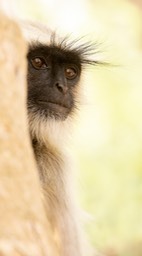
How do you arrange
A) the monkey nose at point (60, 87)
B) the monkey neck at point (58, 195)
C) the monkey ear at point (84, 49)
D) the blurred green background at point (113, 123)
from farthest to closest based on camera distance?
the blurred green background at point (113, 123), the monkey ear at point (84, 49), the monkey nose at point (60, 87), the monkey neck at point (58, 195)

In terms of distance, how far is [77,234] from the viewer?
15.5 ft

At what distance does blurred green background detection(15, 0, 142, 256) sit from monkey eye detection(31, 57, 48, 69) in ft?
10.5

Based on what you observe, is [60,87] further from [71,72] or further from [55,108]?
[71,72]

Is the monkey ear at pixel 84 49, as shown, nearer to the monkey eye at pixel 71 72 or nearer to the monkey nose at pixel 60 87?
the monkey eye at pixel 71 72

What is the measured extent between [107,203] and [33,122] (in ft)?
12.8

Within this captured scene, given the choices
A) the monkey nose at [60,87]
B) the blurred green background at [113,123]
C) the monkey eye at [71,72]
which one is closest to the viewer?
the monkey nose at [60,87]

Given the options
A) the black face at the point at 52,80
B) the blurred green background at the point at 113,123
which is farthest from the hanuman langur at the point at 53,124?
the blurred green background at the point at 113,123

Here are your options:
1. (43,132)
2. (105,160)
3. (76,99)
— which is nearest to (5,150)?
(43,132)

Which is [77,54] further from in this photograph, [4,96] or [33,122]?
[4,96]

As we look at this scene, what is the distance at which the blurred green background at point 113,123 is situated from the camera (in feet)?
27.1

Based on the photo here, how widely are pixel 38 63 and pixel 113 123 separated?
4831 mm

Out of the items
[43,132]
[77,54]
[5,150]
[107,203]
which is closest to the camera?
[5,150]

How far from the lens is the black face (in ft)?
15.5

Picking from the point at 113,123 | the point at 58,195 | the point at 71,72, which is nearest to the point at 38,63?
the point at 71,72
